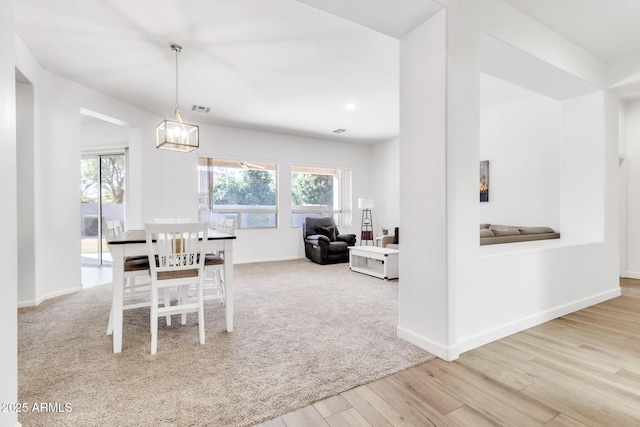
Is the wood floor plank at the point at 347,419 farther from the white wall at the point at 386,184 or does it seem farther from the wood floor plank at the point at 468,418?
the white wall at the point at 386,184

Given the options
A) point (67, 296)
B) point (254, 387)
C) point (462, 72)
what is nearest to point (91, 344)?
point (254, 387)

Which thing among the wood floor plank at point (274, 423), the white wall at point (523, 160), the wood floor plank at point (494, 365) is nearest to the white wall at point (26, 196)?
the wood floor plank at point (274, 423)

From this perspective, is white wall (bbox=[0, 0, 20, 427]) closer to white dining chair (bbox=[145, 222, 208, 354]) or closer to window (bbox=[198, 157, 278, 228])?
white dining chair (bbox=[145, 222, 208, 354])

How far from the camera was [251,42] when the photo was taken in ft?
9.95

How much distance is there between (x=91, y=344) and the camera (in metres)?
2.40

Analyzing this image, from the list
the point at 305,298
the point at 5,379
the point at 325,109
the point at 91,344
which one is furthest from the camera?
the point at 325,109

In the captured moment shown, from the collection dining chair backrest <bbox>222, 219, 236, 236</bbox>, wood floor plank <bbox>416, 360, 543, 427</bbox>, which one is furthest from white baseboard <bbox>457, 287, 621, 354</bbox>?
dining chair backrest <bbox>222, 219, 236, 236</bbox>

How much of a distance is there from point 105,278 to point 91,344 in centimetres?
286

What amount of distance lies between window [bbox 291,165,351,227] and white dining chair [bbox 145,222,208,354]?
14.7 feet

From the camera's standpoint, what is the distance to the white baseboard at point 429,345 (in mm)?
2105

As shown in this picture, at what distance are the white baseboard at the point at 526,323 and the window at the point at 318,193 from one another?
16.1 feet

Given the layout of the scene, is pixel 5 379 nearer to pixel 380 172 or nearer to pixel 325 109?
pixel 325 109

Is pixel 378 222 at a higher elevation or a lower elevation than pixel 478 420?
higher

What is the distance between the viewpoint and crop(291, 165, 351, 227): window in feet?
23.0
